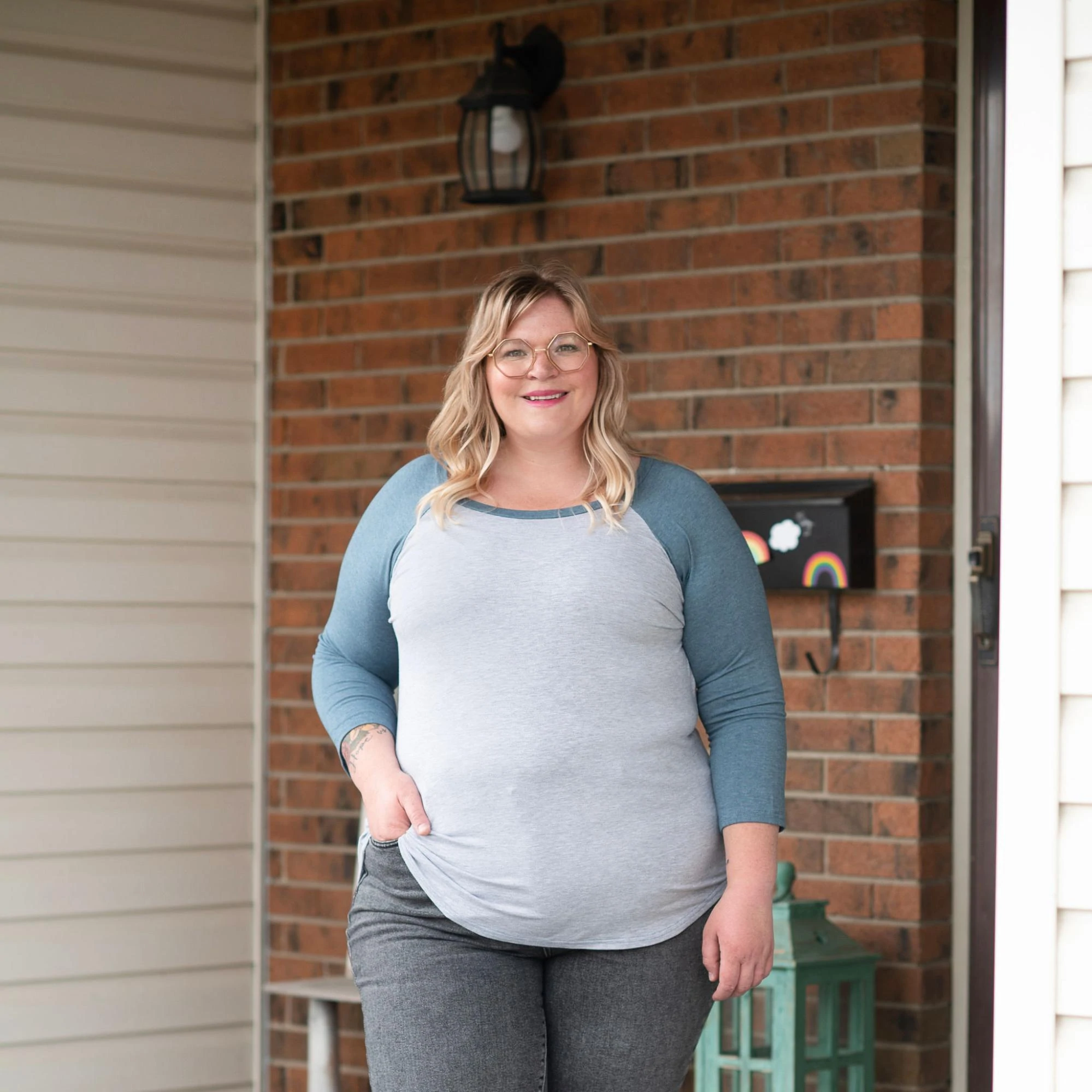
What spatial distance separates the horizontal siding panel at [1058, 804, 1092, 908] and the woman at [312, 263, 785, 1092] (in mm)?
418

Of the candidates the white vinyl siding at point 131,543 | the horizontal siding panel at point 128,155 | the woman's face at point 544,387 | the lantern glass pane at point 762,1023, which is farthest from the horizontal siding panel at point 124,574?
the woman's face at point 544,387

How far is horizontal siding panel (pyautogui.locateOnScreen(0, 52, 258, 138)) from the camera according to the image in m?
3.48

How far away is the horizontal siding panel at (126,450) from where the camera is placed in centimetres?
348

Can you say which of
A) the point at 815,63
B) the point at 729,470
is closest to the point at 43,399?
the point at 729,470

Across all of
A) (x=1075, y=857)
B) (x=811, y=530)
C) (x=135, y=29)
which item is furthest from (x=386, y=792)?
(x=135, y=29)

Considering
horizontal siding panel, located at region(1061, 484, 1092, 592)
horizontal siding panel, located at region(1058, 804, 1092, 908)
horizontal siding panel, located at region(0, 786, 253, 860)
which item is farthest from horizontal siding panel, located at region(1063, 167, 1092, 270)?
horizontal siding panel, located at region(0, 786, 253, 860)

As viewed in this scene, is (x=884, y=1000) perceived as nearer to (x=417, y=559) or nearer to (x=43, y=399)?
(x=417, y=559)

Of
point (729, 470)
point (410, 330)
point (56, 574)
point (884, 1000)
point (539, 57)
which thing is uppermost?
point (539, 57)

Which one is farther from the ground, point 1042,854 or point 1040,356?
point 1040,356

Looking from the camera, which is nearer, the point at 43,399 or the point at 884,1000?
the point at 884,1000

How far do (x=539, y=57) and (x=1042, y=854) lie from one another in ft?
7.73

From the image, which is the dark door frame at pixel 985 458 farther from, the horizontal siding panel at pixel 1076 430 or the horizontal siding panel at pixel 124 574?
the horizontal siding panel at pixel 124 574

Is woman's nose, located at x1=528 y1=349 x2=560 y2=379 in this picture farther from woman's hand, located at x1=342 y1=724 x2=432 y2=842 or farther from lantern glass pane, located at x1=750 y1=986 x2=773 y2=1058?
lantern glass pane, located at x1=750 y1=986 x2=773 y2=1058

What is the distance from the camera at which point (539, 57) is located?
3445 mm
